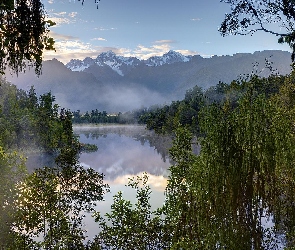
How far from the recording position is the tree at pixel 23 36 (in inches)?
189

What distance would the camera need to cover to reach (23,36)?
16.2 feet

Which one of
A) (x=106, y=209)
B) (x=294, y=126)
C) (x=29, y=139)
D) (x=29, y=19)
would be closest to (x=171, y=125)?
(x=29, y=139)

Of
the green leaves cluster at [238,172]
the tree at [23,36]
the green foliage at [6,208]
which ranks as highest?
the tree at [23,36]

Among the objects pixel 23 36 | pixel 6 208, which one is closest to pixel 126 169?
pixel 6 208

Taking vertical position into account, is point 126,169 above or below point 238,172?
below

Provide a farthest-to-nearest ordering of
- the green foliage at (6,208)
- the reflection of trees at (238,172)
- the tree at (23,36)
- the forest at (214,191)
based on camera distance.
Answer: the green foliage at (6,208) < the forest at (214,191) < the reflection of trees at (238,172) < the tree at (23,36)

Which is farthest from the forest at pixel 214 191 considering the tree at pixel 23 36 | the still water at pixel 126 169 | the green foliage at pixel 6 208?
the still water at pixel 126 169

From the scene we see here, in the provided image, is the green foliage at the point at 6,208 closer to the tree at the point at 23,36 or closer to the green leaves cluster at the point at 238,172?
the green leaves cluster at the point at 238,172

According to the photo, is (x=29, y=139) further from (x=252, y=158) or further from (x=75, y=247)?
(x=252, y=158)

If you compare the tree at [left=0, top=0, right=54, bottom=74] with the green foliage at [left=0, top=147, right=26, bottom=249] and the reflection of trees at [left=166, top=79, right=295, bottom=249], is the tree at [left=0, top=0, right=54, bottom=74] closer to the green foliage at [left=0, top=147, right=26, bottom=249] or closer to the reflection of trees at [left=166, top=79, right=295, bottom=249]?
the reflection of trees at [left=166, top=79, right=295, bottom=249]

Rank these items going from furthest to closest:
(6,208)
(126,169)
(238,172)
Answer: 1. (126,169)
2. (6,208)
3. (238,172)

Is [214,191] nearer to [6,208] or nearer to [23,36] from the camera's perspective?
[23,36]

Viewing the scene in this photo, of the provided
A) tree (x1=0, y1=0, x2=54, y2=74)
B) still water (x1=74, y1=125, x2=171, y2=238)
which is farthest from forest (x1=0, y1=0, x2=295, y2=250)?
still water (x1=74, y1=125, x2=171, y2=238)

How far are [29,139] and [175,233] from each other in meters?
79.5
